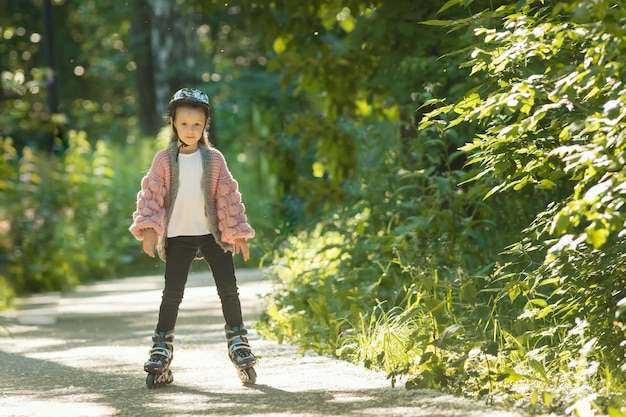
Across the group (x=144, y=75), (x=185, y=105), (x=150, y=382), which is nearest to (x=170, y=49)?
(x=144, y=75)

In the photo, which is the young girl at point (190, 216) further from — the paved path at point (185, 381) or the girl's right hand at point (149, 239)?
the paved path at point (185, 381)

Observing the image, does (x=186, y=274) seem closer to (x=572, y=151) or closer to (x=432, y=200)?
(x=432, y=200)

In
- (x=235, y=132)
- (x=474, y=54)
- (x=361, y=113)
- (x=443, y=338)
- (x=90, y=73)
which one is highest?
(x=90, y=73)

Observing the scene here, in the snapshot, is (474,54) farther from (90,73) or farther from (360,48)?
(90,73)

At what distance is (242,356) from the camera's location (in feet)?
22.5

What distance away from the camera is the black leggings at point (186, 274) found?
7.02 m

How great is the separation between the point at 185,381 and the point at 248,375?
17.9 inches

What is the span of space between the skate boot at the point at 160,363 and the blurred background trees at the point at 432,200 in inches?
45.1

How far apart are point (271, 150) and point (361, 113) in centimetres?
117

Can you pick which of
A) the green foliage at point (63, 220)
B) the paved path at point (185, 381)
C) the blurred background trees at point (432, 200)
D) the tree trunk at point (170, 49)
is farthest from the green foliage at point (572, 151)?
the tree trunk at point (170, 49)

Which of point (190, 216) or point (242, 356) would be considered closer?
point (242, 356)

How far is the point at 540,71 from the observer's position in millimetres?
7855

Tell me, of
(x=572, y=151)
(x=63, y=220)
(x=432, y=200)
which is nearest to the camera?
(x=572, y=151)

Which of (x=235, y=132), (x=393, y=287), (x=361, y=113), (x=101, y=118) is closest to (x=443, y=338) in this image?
(x=393, y=287)
